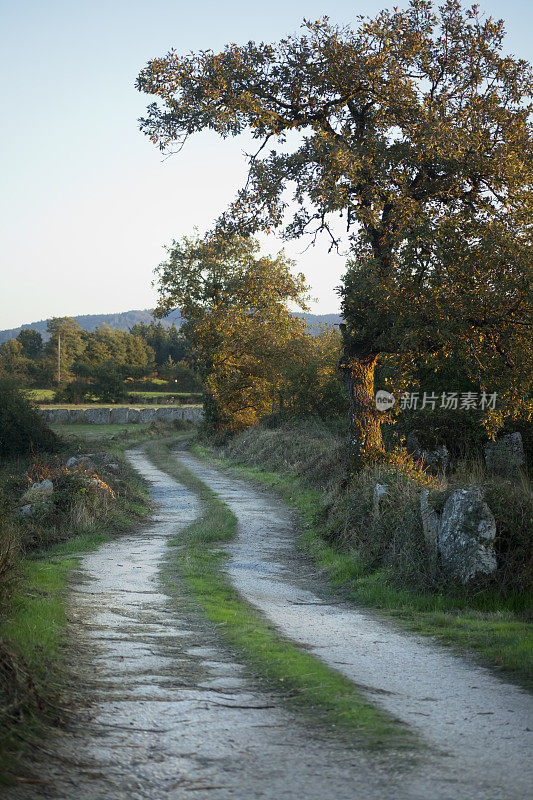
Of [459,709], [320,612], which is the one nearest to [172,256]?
[320,612]

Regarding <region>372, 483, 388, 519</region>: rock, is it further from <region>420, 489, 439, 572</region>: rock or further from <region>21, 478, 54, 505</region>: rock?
<region>21, 478, 54, 505</region>: rock

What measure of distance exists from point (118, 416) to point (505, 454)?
45.3 meters

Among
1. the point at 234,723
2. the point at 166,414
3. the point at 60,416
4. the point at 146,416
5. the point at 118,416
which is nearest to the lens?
the point at 234,723

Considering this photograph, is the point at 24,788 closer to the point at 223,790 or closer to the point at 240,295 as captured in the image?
the point at 223,790

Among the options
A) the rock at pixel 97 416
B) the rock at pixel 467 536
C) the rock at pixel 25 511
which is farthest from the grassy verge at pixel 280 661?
the rock at pixel 97 416

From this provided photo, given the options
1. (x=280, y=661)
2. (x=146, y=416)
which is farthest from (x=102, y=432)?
(x=280, y=661)

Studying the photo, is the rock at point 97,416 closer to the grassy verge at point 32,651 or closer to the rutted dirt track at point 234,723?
the grassy verge at point 32,651

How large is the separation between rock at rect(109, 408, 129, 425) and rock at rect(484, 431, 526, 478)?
43970 mm

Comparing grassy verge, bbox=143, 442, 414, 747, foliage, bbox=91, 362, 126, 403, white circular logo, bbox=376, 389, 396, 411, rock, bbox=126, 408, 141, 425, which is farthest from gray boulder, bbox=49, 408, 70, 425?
grassy verge, bbox=143, 442, 414, 747

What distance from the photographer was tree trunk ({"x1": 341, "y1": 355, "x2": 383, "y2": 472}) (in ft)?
A: 53.8

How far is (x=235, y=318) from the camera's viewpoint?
39312 mm

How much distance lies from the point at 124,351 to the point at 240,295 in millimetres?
70822

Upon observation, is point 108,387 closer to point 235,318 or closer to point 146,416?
point 146,416

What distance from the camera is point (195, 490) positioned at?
23.4 m
